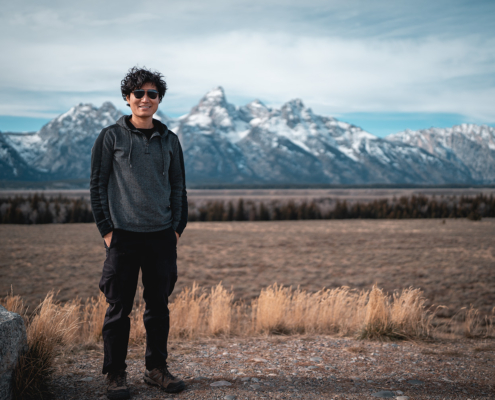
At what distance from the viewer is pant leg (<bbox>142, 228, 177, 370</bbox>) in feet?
11.3

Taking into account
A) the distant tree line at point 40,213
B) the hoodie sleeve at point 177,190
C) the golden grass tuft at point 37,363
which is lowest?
the distant tree line at point 40,213

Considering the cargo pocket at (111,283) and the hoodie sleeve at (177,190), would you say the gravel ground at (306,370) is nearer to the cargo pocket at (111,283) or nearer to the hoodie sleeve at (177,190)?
the cargo pocket at (111,283)

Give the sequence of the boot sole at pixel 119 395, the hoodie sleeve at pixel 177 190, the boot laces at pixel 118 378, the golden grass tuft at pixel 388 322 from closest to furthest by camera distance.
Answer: the boot sole at pixel 119 395 → the boot laces at pixel 118 378 → the hoodie sleeve at pixel 177 190 → the golden grass tuft at pixel 388 322

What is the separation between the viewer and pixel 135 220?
10.9ft

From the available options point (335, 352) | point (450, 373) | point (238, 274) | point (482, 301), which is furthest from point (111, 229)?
point (238, 274)

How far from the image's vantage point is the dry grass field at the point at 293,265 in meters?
11.2

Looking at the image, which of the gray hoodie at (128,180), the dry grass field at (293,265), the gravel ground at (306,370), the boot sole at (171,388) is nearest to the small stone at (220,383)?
the gravel ground at (306,370)

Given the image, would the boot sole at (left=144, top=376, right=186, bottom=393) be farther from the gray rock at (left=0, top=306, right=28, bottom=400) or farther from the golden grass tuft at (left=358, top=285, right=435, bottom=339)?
the golden grass tuft at (left=358, top=285, right=435, bottom=339)

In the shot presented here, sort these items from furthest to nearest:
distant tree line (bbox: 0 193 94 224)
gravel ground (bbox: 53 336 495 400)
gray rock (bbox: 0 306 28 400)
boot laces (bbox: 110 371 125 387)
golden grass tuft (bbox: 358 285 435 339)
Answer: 1. distant tree line (bbox: 0 193 94 224)
2. golden grass tuft (bbox: 358 285 435 339)
3. gravel ground (bbox: 53 336 495 400)
4. boot laces (bbox: 110 371 125 387)
5. gray rock (bbox: 0 306 28 400)

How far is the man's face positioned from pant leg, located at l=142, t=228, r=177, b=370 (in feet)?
3.26

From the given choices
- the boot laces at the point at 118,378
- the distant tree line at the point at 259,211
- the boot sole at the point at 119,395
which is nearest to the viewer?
the boot sole at the point at 119,395

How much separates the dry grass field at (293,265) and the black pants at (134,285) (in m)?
6.98

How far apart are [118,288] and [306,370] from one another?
79.1 inches

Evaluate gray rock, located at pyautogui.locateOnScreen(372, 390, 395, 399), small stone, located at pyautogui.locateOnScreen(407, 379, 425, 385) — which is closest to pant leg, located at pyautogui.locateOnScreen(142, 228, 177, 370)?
gray rock, located at pyautogui.locateOnScreen(372, 390, 395, 399)
